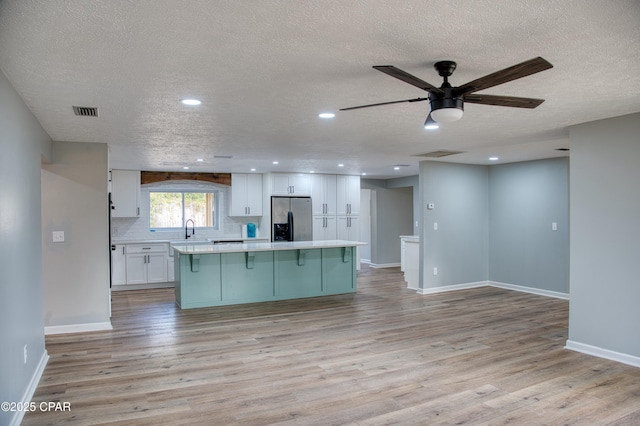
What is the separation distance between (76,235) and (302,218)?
4804 mm

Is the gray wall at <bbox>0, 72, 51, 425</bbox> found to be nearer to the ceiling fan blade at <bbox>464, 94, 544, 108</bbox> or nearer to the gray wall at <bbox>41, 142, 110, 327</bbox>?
the gray wall at <bbox>41, 142, 110, 327</bbox>

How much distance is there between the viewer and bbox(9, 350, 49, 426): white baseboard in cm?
269

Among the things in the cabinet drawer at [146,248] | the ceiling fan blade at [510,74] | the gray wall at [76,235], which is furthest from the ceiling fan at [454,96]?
the cabinet drawer at [146,248]

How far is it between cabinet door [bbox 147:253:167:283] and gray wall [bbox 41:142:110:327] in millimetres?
2816

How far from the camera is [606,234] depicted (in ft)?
13.1

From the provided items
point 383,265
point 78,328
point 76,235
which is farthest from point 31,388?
point 383,265

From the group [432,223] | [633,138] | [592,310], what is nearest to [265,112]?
[633,138]

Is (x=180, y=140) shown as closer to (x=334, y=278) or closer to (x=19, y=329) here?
(x=19, y=329)

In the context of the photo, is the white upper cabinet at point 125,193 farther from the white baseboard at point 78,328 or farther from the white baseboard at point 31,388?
the white baseboard at point 31,388

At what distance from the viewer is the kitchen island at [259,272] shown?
6.10 meters

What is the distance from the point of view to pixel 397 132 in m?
4.64

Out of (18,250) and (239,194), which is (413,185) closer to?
(239,194)

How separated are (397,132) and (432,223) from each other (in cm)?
303

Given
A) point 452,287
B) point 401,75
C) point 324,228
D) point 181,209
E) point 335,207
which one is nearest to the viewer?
point 401,75
